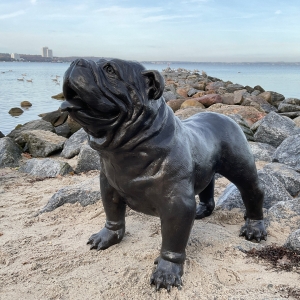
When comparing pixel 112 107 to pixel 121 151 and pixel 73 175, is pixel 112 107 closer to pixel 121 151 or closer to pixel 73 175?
pixel 121 151

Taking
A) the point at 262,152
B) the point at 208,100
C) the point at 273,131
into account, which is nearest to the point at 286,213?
the point at 262,152

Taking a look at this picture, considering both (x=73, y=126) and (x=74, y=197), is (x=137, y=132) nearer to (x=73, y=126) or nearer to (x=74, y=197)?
(x=74, y=197)

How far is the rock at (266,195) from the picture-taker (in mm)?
4829

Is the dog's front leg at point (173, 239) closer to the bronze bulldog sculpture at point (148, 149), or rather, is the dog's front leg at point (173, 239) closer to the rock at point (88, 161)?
the bronze bulldog sculpture at point (148, 149)

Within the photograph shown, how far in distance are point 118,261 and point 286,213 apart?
2130 millimetres

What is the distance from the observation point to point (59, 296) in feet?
9.61

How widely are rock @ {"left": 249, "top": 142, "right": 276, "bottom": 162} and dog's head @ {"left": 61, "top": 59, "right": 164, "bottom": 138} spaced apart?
194 inches

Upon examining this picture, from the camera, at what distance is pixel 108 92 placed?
2668 millimetres

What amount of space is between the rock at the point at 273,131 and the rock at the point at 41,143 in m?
4.46

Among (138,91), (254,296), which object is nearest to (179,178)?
(138,91)

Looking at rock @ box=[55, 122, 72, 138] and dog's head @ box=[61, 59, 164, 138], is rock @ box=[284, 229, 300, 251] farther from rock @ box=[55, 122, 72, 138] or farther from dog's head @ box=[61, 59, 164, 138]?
rock @ box=[55, 122, 72, 138]

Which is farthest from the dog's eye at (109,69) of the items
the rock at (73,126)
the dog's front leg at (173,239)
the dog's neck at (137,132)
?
the rock at (73,126)

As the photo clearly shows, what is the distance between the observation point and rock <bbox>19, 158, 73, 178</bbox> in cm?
694

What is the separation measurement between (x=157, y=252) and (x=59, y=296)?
954 mm
